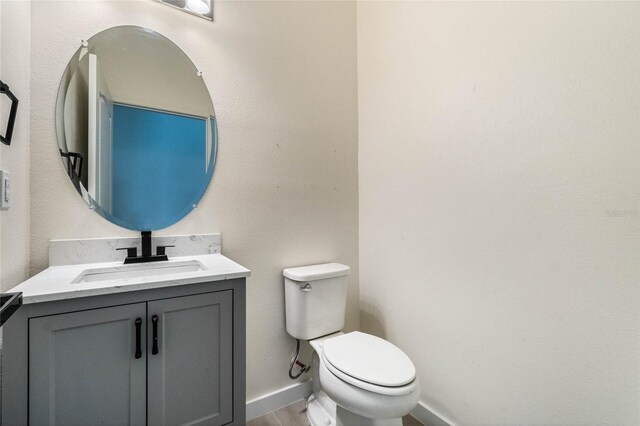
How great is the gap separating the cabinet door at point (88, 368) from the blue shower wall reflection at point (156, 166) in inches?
20.4

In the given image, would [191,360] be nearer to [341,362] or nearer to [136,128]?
[341,362]

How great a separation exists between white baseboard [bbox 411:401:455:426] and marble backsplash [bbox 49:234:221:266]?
Result: 1358 millimetres

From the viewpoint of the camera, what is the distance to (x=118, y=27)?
3.99 ft

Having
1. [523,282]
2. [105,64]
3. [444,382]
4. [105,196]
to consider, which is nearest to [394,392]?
[444,382]

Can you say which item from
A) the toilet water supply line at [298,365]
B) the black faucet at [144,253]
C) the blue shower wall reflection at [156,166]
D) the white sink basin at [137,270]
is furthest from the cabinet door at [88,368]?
the toilet water supply line at [298,365]

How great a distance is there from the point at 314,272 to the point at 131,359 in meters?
0.87

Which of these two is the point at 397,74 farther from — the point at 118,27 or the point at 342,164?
the point at 118,27

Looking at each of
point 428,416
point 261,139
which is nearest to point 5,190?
point 261,139

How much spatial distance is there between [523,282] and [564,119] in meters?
0.63

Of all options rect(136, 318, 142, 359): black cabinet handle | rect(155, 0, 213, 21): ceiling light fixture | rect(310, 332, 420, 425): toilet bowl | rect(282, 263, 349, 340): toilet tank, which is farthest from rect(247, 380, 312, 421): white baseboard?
rect(155, 0, 213, 21): ceiling light fixture

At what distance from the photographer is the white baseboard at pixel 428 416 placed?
136cm

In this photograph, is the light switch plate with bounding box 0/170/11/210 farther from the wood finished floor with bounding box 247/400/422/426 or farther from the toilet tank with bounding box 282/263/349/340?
the wood finished floor with bounding box 247/400/422/426

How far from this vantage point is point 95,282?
2.93 feet

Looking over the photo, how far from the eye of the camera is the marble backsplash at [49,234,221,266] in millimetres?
1108
